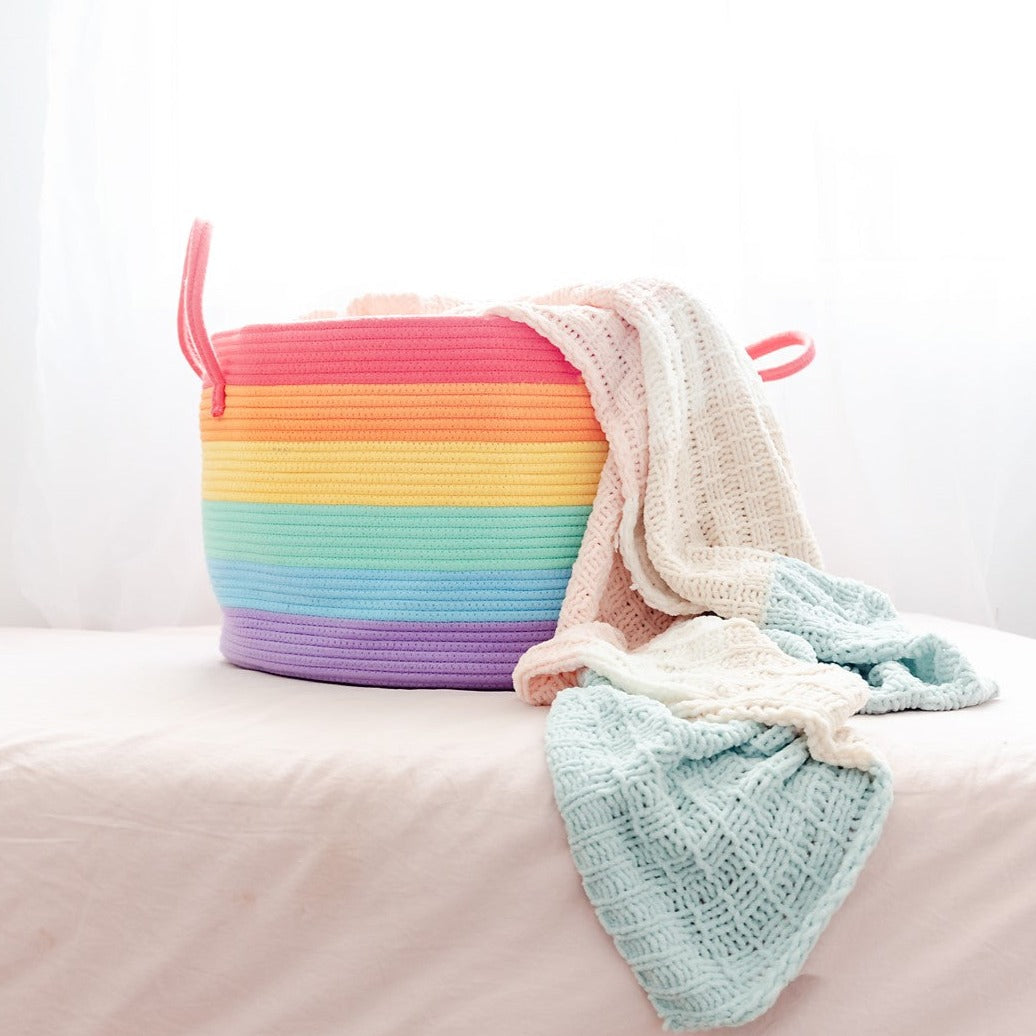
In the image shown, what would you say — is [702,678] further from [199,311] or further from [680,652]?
[199,311]

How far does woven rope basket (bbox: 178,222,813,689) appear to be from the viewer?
0.99 meters

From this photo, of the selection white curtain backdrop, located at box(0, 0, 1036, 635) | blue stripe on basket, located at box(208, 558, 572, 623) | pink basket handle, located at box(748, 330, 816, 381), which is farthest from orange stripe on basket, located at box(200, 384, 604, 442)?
white curtain backdrop, located at box(0, 0, 1036, 635)

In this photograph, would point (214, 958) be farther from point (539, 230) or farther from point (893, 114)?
point (893, 114)

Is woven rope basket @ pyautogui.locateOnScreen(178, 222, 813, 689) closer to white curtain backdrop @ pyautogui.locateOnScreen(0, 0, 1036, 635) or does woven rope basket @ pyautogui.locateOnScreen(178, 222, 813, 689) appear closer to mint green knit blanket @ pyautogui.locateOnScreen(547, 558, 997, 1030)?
mint green knit blanket @ pyautogui.locateOnScreen(547, 558, 997, 1030)

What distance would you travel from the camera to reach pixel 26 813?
81 centimetres

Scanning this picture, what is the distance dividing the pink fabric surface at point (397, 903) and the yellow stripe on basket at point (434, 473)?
9.4 inches

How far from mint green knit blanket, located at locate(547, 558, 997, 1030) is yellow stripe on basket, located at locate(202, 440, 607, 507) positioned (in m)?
0.25

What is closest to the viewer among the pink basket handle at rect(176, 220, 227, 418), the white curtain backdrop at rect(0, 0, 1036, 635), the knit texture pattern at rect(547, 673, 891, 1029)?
the knit texture pattern at rect(547, 673, 891, 1029)

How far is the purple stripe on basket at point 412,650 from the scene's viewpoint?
100 centimetres

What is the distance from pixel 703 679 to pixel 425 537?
25cm

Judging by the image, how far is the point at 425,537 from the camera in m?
0.99

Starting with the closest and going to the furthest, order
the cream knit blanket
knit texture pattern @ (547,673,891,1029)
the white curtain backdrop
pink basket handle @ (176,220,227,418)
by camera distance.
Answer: knit texture pattern @ (547,673,891,1029), the cream knit blanket, pink basket handle @ (176,220,227,418), the white curtain backdrop

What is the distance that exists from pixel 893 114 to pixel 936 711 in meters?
0.87

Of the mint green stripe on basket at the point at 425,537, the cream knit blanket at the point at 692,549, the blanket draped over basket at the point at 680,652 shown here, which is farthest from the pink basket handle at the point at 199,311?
the cream knit blanket at the point at 692,549
